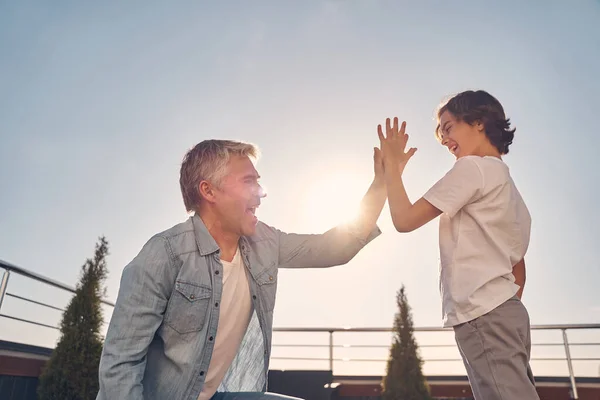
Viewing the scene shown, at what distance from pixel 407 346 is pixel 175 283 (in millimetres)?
4773

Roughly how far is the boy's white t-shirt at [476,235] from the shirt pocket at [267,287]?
0.65 m

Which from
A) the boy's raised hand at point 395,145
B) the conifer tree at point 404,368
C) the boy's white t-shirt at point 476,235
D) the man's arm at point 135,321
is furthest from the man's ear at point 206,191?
the conifer tree at point 404,368

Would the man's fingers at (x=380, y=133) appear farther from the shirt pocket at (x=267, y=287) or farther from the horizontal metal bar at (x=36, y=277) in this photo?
the horizontal metal bar at (x=36, y=277)

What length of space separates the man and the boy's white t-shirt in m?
0.42

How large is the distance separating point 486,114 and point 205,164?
1163mm

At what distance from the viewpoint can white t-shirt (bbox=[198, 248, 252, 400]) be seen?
5.47ft

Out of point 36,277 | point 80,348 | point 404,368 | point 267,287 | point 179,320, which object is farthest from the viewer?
point 404,368

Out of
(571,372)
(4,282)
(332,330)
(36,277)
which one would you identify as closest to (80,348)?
(36,277)

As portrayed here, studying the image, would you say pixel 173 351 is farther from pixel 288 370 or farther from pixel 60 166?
pixel 60 166

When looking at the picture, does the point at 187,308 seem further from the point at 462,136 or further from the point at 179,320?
the point at 462,136

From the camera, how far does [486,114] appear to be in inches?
69.5

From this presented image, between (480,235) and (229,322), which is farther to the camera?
(229,322)

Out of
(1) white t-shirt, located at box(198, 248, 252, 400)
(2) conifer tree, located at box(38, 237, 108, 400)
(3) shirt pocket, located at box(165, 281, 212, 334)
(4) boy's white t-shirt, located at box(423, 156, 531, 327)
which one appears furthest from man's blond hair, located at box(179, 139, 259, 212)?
(2) conifer tree, located at box(38, 237, 108, 400)

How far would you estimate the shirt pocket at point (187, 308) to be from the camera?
153 cm
